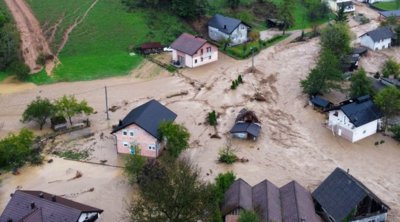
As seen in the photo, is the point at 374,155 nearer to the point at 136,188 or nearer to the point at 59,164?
the point at 136,188

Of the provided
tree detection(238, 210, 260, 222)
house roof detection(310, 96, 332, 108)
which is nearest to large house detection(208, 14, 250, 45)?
house roof detection(310, 96, 332, 108)

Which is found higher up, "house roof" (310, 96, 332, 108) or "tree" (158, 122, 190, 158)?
"tree" (158, 122, 190, 158)

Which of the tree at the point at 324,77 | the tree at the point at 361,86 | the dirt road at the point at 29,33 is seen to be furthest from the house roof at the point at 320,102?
the dirt road at the point at 29,33

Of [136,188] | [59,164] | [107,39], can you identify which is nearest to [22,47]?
[107,39]

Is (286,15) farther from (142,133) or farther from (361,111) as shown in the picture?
Answer: (142,133)

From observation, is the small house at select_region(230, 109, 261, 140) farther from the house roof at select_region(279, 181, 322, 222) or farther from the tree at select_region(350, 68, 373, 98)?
the tree at select_region(350, 68, 373, 98)

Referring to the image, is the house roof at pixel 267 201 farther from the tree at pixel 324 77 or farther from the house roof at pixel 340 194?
the tree at pixel 324 77
